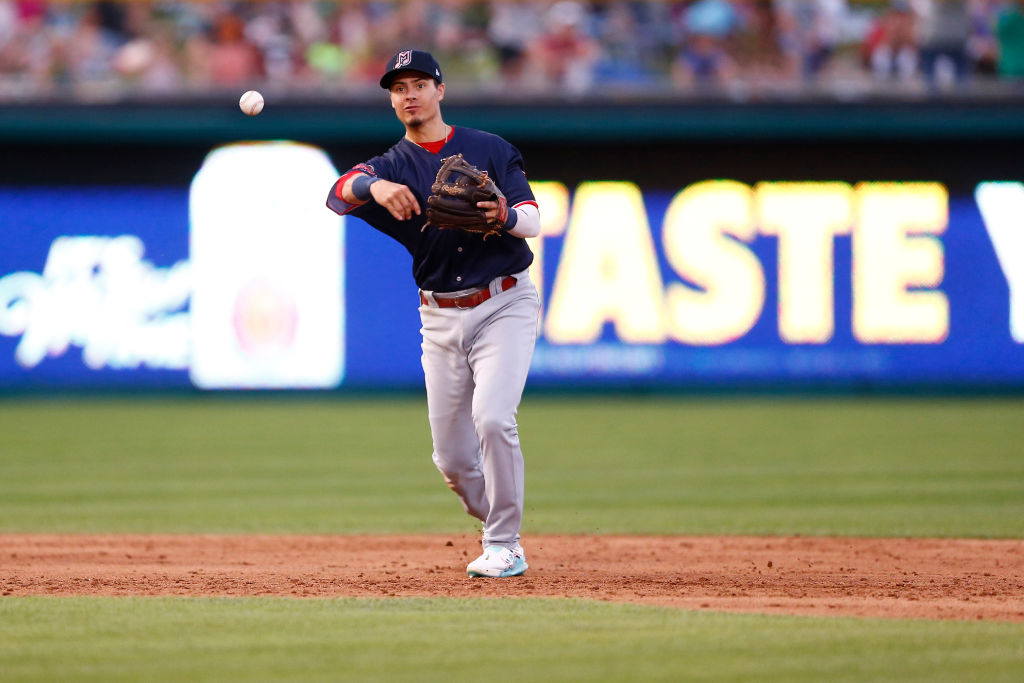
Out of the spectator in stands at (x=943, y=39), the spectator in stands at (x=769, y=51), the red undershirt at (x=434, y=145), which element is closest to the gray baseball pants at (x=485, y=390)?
the red undershirt at (x=434, y=145)

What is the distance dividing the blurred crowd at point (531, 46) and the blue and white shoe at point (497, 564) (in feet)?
33.5

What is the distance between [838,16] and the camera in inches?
619

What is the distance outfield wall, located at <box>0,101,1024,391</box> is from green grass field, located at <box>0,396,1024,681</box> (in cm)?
49

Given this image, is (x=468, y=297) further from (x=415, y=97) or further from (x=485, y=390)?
(x=415, y=97)

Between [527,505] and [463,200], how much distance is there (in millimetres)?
3706

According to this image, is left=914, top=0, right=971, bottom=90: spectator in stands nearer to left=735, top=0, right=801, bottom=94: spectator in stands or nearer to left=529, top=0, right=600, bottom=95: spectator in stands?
left=735, top=0, right=801, bottom=94: spectator in stands

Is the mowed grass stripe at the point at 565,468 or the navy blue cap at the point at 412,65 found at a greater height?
the navy blue cap at the point at 412,65

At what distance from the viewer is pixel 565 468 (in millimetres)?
10438

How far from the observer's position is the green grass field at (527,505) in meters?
4.11

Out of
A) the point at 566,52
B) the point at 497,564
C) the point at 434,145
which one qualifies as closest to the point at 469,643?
the point at 497,564

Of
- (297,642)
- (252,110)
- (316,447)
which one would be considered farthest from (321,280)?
(297,642)

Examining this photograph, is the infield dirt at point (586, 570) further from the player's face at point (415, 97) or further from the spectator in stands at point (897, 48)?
the spectator in stands at point (897, 48)

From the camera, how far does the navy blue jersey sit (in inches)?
218

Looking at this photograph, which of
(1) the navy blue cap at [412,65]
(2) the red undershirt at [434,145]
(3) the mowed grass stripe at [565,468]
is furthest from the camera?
(3) the mowed grass stripe at [565,468]
